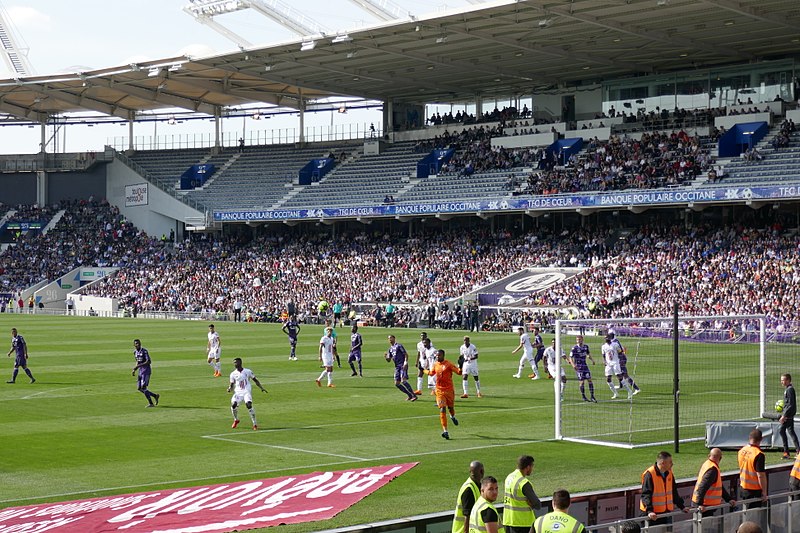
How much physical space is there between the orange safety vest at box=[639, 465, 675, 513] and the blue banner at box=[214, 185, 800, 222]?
40.9 m

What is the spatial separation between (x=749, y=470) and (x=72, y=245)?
247ft

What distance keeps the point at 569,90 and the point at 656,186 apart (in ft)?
50.9

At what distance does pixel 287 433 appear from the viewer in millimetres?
22906

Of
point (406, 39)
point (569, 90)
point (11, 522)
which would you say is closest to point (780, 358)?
point (11, 522)

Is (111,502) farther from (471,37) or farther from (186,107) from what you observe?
(186,107)

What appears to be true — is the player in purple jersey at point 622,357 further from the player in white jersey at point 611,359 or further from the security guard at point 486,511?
the security guard at point 486,511

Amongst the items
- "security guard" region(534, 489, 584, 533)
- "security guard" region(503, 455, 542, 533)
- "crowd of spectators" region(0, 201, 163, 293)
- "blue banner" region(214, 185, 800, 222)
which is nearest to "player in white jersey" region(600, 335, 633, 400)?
"security guard" region(503, 455, 542, 533)

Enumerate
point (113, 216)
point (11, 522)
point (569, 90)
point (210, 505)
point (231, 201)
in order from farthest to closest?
point (113, 216), point (231, 201), point (569, 90), point (210, 505), point (11, 522)

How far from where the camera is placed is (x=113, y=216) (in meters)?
86.1

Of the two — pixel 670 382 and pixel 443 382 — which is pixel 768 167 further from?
pixel 443 382

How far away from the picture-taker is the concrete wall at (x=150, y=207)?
3194 inches

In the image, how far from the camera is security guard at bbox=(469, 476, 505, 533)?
10.7 m

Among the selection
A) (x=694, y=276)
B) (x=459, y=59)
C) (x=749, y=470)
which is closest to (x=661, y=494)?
(x=749, y=470)

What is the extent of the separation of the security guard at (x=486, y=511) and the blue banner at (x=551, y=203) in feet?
143
